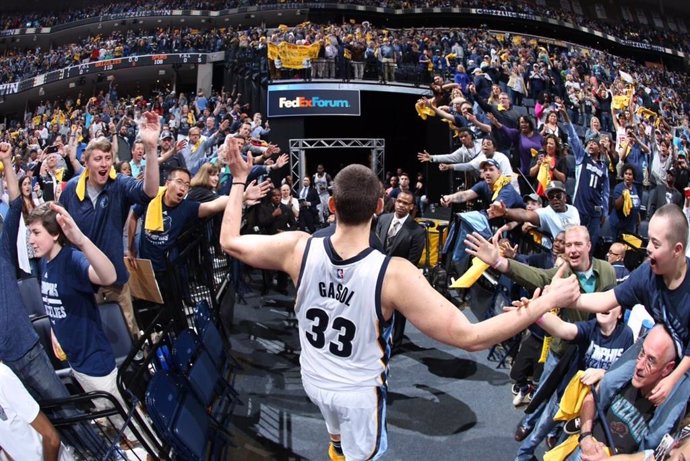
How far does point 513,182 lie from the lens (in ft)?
21.1

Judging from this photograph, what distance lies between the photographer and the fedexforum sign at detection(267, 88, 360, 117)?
572 inches

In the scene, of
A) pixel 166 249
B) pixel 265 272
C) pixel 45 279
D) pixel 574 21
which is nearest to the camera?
pixel 45 279

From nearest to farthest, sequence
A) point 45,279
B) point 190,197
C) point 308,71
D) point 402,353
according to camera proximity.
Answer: point 45,279
point 190,197
point 402,353
point 308,71

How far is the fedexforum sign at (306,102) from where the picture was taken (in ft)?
47.7

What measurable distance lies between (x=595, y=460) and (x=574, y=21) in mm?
38019

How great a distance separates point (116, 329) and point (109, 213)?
32.1 inches

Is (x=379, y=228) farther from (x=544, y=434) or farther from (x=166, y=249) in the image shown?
(x=544, y=434)

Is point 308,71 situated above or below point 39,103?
above

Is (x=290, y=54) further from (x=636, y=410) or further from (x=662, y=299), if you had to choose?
(x=636, y=410)

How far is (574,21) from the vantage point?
35250 mm

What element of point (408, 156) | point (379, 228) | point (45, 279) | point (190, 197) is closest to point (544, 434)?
point (379, 228)

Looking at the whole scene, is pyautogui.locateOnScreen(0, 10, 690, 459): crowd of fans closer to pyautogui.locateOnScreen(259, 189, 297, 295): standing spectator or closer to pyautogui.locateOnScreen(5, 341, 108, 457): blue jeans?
pyautogui.locateOnScreen(259, 189, 297, 295): standing spectator

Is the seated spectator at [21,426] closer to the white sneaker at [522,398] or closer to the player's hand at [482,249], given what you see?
the player's hand at [482,249]

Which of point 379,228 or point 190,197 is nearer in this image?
point 190,197
